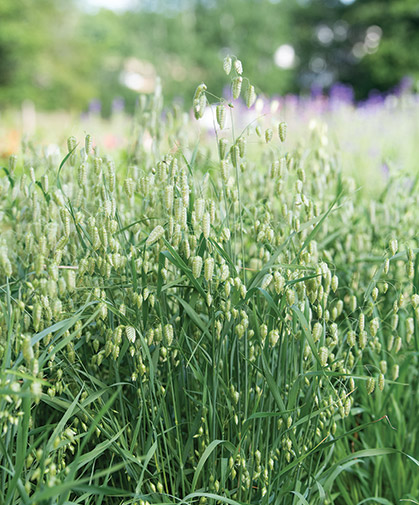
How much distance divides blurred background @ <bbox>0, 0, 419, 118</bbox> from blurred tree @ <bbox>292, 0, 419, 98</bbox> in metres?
0.05

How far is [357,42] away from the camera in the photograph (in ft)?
86.0

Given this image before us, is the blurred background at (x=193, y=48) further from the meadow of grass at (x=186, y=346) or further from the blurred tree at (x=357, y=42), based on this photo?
the meadow of grass at (x=186, y=346)

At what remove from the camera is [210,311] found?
1410mm

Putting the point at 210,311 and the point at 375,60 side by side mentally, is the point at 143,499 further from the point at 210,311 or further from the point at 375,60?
the point at 375,60

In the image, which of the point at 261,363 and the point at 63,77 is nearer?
the point at 261,363

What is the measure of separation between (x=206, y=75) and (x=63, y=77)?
6161 millimetres

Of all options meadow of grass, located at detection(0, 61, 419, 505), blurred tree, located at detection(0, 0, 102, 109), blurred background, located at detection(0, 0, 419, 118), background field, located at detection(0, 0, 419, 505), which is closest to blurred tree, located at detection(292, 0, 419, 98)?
blurred background, located at detection(0, 0, 419, 118)

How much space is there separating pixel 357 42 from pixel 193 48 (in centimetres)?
912

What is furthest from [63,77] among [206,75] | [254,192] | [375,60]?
[254,192]

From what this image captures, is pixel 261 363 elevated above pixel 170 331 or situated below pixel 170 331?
below

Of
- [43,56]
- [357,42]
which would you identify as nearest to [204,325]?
[43,56]

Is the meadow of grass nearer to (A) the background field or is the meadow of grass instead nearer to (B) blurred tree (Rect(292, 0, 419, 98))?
(A) the background field

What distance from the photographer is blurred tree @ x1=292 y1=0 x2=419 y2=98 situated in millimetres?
21391

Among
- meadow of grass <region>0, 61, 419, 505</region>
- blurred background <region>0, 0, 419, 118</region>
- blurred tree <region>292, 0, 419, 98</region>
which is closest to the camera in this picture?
meadow of grass <region>0, 61, 419, 505</region>
